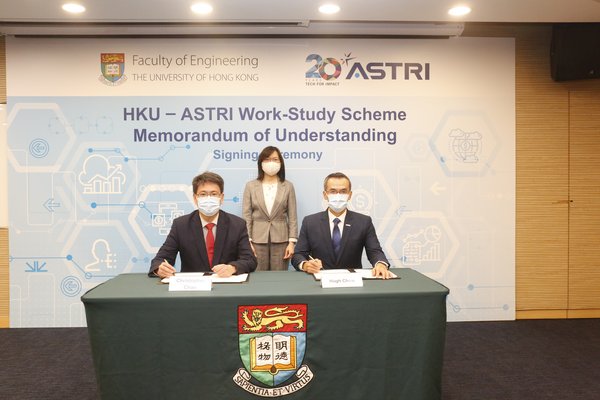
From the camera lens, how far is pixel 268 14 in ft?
12.2

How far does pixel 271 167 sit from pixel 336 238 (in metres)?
1.24

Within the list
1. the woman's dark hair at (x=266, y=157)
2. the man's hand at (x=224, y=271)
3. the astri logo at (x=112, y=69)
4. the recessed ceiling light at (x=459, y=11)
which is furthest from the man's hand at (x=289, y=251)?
the recessed ceiling light at (x=459, y=11)

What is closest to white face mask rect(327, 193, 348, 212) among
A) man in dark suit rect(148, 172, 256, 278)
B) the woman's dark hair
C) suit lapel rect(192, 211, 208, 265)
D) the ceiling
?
man in dark suit rect(148, 172, 256, 278)

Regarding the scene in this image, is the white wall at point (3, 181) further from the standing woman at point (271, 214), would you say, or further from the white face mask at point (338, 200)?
the white face mask at point (338, 200)

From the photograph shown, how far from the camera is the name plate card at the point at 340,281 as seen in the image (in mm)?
2213

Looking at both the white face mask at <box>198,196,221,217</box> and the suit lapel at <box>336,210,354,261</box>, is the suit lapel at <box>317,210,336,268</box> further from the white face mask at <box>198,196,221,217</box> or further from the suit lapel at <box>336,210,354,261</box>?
the white face mask at <box>198,196,221,217</box>

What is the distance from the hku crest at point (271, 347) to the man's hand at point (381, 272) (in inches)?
20.3

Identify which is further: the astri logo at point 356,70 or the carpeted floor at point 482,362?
the astri logo at point 356,70

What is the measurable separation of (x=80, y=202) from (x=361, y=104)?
9.12ft

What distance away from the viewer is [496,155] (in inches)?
171

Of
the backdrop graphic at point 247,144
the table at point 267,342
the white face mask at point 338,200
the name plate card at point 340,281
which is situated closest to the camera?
the table at point 267,342

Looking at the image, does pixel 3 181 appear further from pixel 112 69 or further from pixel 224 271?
pixel 224 271

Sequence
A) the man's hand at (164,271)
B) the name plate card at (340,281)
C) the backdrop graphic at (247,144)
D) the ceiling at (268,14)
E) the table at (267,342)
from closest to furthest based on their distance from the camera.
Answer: the table at (267,342), the name plate card at (340,281), the man's hand at (164,271), the ceiling at (268,14), the backdrop graphic at (247,144)

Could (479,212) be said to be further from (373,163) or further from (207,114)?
(207,114)
